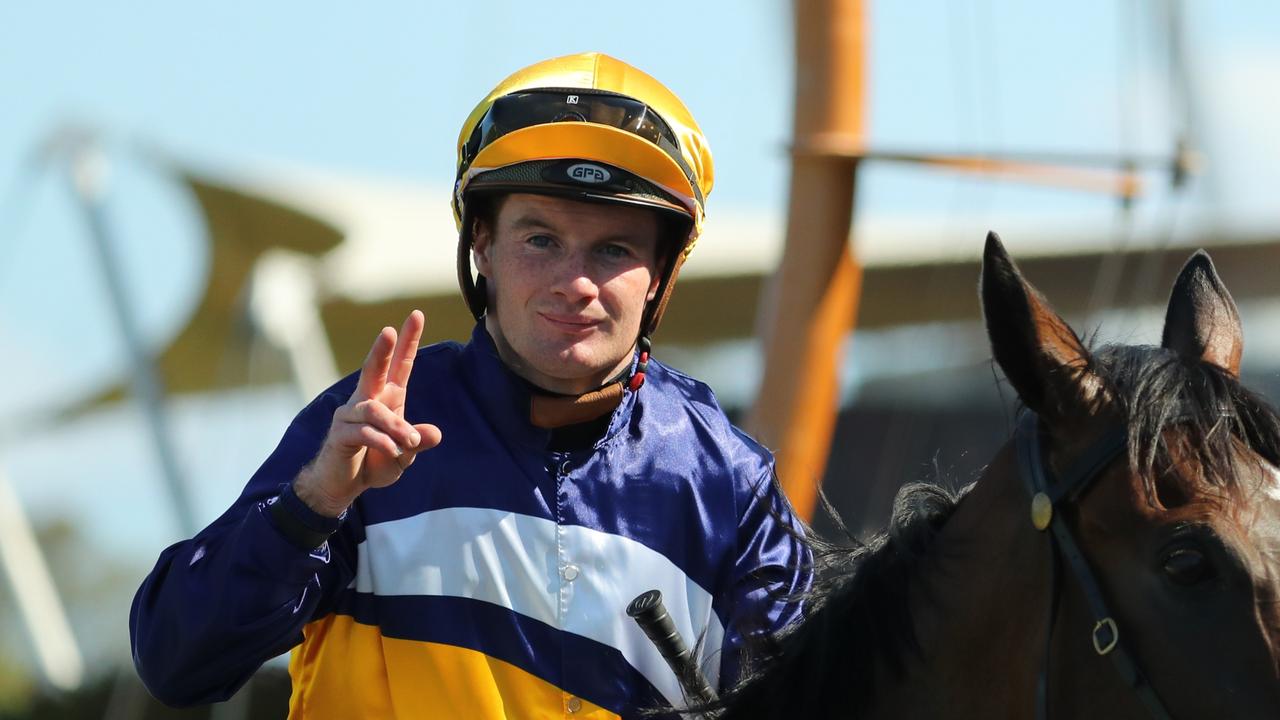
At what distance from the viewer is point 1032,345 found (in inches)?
77.4

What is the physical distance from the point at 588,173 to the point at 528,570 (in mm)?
657

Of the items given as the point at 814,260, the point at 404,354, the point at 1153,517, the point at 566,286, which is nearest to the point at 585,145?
the point at 566,286

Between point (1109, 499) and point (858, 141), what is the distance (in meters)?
4.61

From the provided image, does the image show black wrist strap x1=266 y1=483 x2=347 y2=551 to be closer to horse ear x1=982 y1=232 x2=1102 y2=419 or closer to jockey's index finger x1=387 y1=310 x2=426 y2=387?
jockey's index finger x1=387 y1=310 x2=426 y2=387

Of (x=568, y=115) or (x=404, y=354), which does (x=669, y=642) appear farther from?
(x=568, y=115)

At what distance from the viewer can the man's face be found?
250 centimetres

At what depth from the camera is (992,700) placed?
6.56 feet

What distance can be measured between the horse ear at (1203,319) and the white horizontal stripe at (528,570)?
87 cm

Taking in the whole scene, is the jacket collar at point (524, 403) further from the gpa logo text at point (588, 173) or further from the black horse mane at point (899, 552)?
the black horse mane at point (899, 552)

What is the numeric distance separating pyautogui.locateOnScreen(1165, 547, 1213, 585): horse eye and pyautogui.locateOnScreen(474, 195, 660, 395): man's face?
105 centimetres

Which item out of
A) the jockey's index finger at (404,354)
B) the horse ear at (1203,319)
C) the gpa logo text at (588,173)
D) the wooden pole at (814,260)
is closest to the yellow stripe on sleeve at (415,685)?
the jockey's index finger at (404,354)

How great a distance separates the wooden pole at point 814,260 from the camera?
6.22 meters

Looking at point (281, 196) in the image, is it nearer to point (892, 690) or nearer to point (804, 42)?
point (804, 42)

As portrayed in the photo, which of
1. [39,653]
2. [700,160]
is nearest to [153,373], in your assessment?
[39,653]
